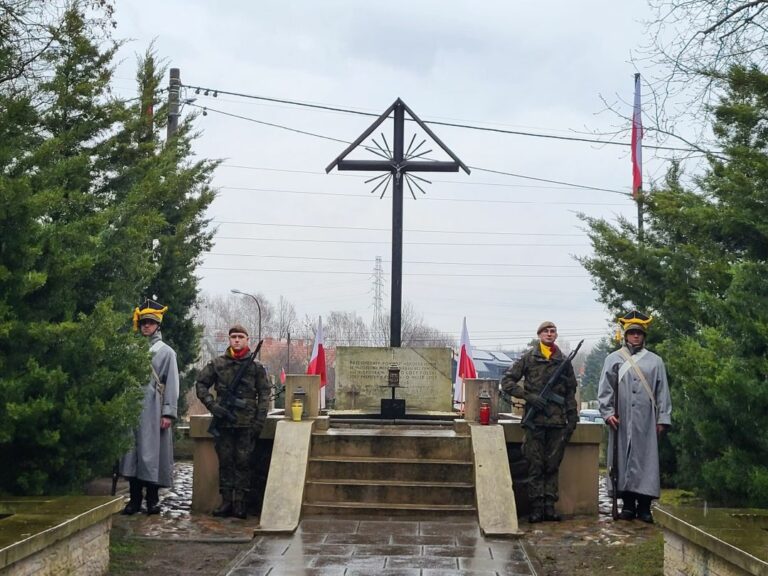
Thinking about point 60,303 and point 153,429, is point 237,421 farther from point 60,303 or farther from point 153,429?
point 60,303

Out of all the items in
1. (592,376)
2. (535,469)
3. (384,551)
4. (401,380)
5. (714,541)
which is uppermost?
(592,376)

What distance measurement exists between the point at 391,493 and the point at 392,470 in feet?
1.17

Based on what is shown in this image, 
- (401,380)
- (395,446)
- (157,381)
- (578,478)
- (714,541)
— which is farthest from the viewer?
(401,380)

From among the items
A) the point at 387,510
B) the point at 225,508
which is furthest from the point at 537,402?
the point at 225,508

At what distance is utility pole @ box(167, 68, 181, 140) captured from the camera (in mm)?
19155

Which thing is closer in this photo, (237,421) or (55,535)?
(55,535)

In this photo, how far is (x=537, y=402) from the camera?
10344 millimetres

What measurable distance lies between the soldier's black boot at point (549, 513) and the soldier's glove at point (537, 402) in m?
0.97

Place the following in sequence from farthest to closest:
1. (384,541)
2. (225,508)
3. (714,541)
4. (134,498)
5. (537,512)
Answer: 1. (134,498)
2. (225,508)
3. (537,512)
4. (384,541)
5. (714,541)

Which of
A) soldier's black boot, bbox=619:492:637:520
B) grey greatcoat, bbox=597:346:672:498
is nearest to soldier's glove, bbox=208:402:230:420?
grey greatcoat, bbox=597:346:672:498

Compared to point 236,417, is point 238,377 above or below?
above

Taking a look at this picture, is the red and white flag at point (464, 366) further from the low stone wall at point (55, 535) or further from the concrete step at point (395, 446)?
the low stone wall at point (55, 535)

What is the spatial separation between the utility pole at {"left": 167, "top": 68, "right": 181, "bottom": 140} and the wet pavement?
9.87 metres

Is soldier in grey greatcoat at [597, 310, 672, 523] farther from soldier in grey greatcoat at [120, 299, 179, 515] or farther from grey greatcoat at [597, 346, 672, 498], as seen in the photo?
soldier in grey greatcoat at [120, 299, 179, 515]
